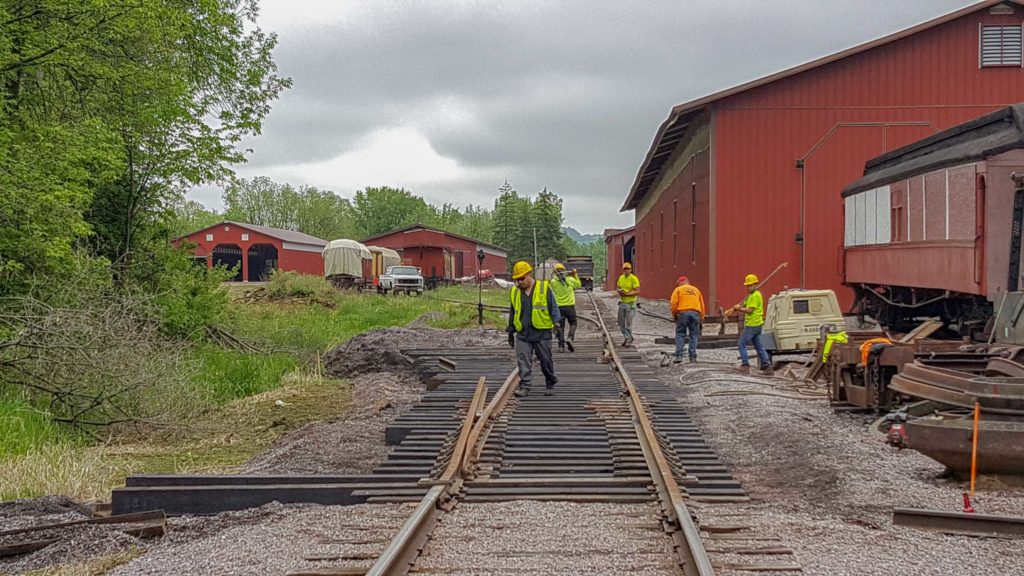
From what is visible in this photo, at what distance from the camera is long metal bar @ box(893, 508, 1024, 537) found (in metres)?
5.04

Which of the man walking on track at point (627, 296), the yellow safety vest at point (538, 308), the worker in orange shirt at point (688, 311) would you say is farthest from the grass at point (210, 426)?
the worker in orange shirt at point (688, 311)

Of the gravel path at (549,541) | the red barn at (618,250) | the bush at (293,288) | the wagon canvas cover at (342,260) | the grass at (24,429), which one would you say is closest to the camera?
the gravel path at (549,541)

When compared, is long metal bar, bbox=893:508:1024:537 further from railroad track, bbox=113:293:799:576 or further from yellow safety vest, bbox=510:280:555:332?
yellow safety vest, bbox=510:280:555:332

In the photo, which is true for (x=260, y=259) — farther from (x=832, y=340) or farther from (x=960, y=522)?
(x=960, y=522)

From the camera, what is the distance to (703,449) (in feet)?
24.5

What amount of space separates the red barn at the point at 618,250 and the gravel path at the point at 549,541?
57.0 meters

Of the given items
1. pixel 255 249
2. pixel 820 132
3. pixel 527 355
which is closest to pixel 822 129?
pixel 820 132

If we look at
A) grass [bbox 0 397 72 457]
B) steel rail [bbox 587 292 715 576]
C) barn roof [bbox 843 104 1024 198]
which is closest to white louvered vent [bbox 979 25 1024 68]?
barn roof [bbox 843 104 1024 198]

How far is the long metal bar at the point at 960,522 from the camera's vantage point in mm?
5039

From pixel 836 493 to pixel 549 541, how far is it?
103 inches

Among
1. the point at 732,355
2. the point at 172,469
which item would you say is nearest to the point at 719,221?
the point at 732,355

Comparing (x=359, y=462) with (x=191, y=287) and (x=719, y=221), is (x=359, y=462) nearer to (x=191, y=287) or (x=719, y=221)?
(x=191, y=287)

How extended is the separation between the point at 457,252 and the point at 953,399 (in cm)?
6771

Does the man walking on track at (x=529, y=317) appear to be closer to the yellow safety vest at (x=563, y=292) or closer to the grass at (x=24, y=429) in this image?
the yellow safety vest at (x=563, y=292)
